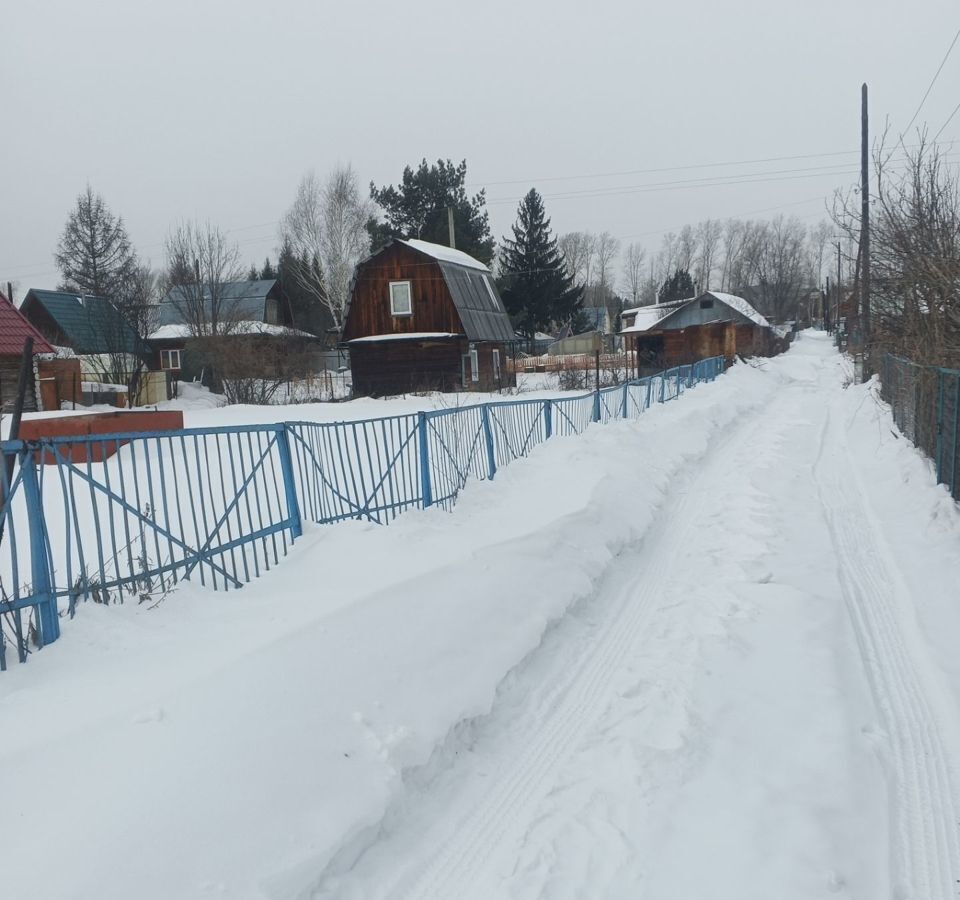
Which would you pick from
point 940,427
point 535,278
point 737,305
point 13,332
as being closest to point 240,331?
point 13,332

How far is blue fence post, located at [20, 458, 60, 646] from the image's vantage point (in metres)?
4.27

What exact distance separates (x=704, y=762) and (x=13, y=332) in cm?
1844

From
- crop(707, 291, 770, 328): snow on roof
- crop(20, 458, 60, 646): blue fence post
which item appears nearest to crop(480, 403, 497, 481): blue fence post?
crop(20, 458, 60, 646): blue fence post

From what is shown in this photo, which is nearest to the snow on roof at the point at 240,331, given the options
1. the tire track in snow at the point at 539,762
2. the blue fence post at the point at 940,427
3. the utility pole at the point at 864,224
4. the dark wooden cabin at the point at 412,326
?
the dark wooden cabin at the point at 412,326

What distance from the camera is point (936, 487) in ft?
28.3

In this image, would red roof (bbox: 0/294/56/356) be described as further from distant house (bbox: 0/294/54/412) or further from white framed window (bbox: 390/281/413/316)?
white framed window (bbox: 390/281/413/316)

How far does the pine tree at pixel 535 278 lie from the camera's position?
53.5 meters

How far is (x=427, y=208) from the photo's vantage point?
5009 cm

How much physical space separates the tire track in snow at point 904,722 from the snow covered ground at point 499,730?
2 cm

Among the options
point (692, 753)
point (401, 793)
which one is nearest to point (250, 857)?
point (401, 793)

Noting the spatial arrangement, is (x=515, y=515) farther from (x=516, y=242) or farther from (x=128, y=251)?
(x=516, y=242)

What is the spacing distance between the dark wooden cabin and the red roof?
16.1 m

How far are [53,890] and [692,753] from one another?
111 inches

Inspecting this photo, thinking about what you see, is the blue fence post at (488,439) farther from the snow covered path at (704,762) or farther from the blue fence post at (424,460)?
the snow covered path at (704,762)
